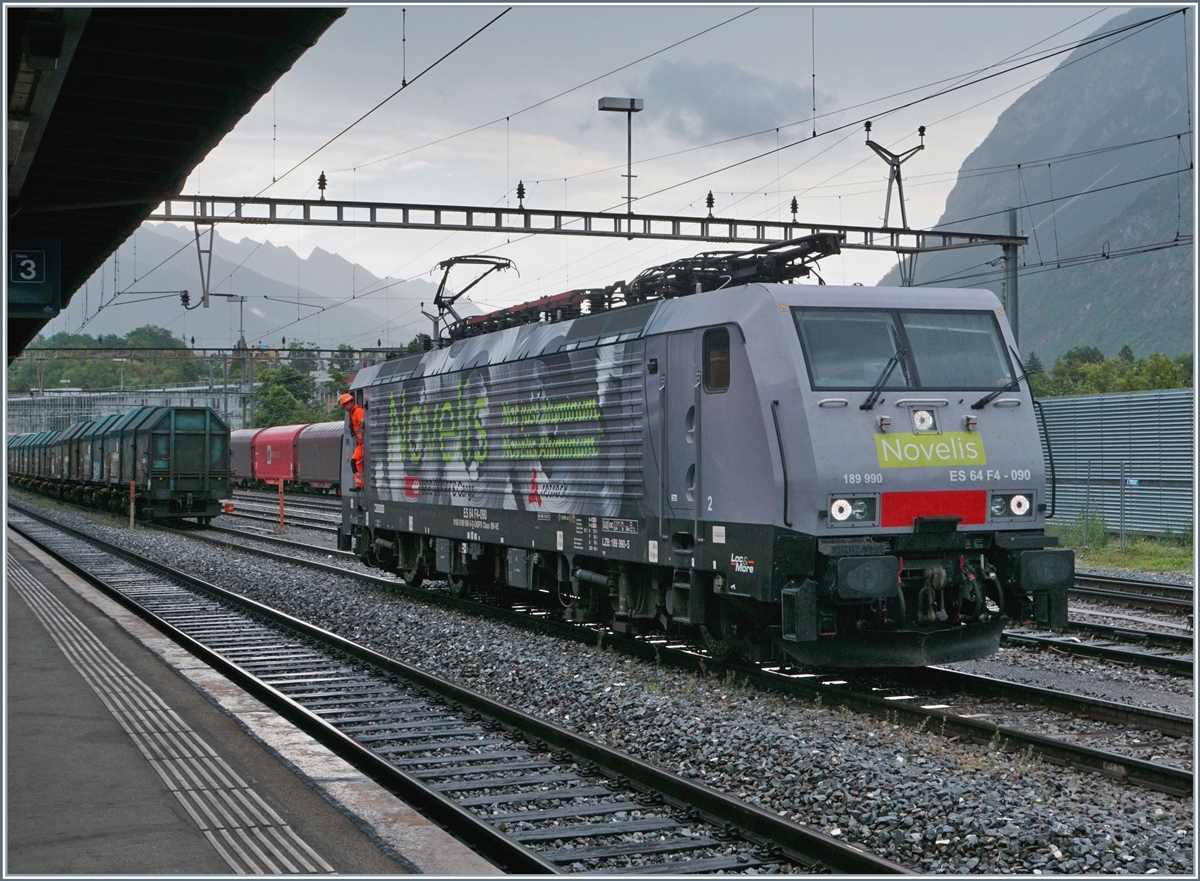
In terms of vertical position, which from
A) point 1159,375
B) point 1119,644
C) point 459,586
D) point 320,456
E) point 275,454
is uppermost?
point 1159,375

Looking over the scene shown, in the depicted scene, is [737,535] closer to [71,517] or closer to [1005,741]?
[1005,741]

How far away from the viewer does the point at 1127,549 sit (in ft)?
73.3

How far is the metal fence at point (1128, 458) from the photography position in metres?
22.9

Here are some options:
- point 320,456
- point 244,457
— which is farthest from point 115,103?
point 244,457

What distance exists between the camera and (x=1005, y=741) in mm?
7988

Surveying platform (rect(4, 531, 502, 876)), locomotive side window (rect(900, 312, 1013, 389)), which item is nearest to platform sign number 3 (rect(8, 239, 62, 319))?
platform (rect(4, 531, 502, 876))

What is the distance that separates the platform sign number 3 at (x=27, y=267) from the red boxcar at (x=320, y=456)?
2848 cm

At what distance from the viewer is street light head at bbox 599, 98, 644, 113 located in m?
28.5

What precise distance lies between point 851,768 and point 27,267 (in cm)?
1228

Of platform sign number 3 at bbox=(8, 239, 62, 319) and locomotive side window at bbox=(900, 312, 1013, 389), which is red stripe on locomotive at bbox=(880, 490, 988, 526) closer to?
locomotive side window at bbox=(900, 312, 1013, 389)

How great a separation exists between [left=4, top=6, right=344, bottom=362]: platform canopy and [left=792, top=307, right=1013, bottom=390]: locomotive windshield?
438 centimetres

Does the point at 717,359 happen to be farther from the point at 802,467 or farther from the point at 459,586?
the point at 459,586

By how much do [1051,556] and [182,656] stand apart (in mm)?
8171

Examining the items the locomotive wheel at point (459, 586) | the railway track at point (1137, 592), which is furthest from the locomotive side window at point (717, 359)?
the railway track at point (1137, 592)
